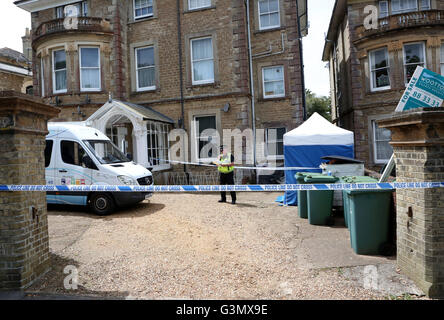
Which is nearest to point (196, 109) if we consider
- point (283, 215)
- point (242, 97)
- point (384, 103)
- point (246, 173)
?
point (242, 97)

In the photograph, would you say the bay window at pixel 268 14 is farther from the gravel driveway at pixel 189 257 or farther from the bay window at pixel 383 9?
the gravel driveway at pixel 189 257

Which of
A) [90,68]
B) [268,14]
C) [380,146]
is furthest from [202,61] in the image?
[380,146]

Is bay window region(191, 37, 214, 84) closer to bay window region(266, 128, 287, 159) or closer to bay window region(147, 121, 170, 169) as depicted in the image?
bay window region(147, 121, 170, 169)

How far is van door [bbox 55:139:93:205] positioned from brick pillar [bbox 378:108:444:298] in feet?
23.3

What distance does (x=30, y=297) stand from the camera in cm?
361

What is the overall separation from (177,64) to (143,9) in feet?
11.0

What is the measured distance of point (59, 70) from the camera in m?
14.7

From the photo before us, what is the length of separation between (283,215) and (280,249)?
2688mm

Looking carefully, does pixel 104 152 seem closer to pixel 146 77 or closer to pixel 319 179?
pixel 319 179

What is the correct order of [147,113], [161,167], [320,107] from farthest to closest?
[320,107] < [161,167] < [147,113]

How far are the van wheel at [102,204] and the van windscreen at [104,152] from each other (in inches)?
35.6

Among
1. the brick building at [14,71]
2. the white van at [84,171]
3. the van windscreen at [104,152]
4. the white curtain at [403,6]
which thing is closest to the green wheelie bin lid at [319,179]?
the white van at [84,171]

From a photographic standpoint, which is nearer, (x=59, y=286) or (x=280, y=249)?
(x=59, y=286)
